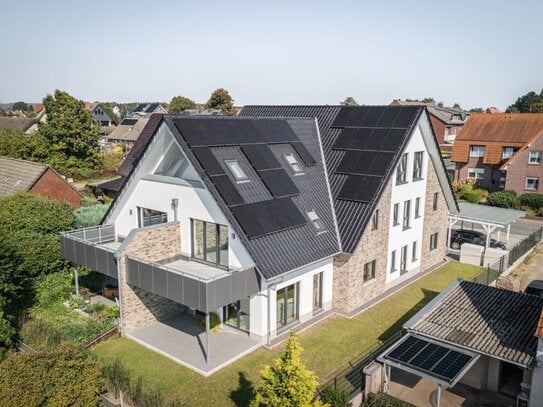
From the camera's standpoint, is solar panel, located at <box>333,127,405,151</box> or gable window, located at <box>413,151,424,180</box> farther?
gable window, located at <box>413,151,424,180</box>

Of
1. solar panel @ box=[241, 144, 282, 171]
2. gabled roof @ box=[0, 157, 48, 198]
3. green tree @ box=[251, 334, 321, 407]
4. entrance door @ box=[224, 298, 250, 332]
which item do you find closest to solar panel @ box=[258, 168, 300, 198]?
solar panel @ box=[241, 144, 282, 171]

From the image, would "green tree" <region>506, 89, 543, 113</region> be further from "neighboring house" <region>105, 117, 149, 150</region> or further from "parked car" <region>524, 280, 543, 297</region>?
"parked car" <region>524, 280, 543, 297</region>

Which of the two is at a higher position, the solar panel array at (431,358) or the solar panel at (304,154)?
the solar panel at (304,154)

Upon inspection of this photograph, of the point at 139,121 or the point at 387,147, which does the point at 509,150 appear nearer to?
the point at 387,147

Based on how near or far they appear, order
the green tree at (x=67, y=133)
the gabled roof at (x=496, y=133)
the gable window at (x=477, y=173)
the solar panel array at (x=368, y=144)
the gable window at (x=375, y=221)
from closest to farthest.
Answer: the gable window at (x=375, y=221), the solar panel array at (x=368, y=144), the gabled roof at (x=496, y=133), the gable window at (x=477, y=173), the green tree at (x=67, y=133)

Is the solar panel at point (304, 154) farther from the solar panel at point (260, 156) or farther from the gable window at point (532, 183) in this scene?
the gable window at point (532, 183)

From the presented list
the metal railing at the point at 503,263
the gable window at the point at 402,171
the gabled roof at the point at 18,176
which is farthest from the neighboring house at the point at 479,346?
the gabled roof at the point at 18,176
